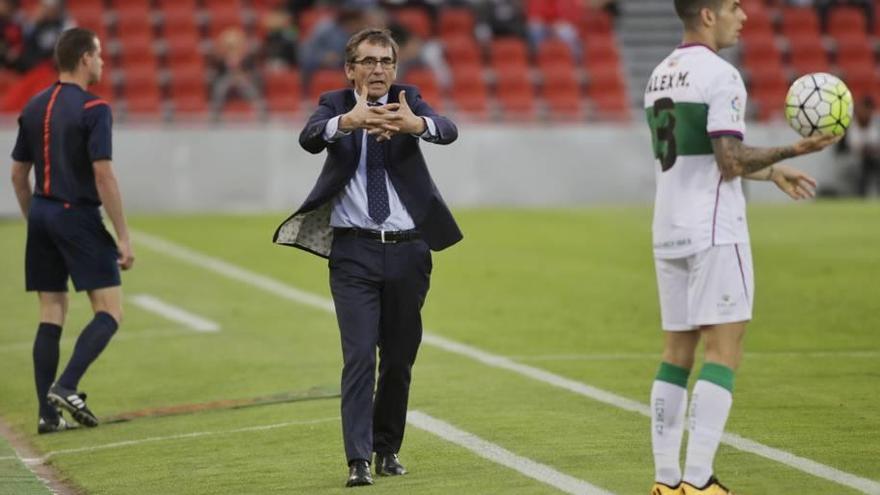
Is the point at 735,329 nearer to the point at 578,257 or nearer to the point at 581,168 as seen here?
the point at 578,257

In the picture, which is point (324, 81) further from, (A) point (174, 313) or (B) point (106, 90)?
(A) point (174, 313)

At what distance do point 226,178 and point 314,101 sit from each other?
237 centimetres

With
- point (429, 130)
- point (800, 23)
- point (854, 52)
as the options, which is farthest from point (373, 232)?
point (800, 23)

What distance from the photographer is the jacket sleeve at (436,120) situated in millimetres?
8141

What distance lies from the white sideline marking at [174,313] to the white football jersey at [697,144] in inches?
338

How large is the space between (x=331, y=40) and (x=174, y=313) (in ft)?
38.0

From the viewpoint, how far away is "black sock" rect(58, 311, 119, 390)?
418 inches

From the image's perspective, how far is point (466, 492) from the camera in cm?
788

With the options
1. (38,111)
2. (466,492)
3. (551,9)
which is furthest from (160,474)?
(551,9)

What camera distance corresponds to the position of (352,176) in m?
8.29

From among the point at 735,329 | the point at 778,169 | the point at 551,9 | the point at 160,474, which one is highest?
the point at 551,9

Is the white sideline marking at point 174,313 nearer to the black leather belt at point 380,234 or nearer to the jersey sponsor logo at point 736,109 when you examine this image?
the black leather belt at point 380,234

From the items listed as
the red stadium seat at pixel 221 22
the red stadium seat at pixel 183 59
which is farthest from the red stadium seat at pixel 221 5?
the red stadium seat at pixel 183 59

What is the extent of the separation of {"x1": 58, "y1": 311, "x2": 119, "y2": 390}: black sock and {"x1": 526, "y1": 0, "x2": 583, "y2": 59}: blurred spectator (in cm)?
1946
